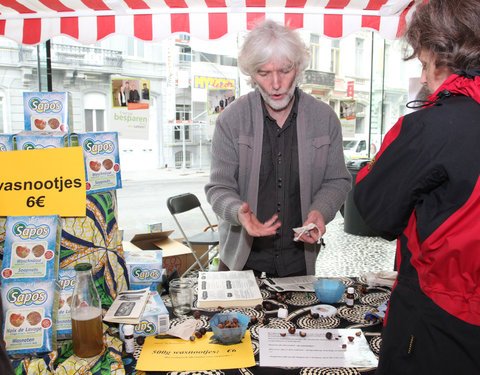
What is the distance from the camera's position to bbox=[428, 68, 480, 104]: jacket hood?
2.48 ft

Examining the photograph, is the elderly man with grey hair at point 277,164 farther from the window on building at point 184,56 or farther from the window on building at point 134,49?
the window on building at point 184,56

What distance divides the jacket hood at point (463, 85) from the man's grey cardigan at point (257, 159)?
35.6 inches

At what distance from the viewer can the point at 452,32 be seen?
2.69 feet

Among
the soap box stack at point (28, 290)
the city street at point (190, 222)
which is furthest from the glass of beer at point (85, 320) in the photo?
the city street at point (190, 222)

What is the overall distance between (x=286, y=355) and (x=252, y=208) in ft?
2.57

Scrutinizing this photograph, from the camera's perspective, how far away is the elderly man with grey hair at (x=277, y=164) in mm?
1694

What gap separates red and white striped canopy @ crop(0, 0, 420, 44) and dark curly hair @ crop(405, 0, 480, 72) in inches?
73.3

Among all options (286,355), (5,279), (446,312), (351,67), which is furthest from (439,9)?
(351,67)

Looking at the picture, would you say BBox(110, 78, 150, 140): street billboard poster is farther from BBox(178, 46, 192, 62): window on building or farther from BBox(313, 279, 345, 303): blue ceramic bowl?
BBox(178, 46, 192, 62): window on building

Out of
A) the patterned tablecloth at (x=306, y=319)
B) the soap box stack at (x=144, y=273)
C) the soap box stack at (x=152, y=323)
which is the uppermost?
the soap box stack at (x=144, y=273)

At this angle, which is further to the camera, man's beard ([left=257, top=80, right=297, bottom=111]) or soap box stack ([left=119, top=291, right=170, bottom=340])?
man's beard ([left=257, top=80, right=297, bottom=111])

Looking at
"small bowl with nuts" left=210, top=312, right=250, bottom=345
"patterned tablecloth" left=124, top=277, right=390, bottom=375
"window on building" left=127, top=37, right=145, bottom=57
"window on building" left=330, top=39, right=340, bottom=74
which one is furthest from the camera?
"window on building" left=330, top=39, right=340, bottom=74

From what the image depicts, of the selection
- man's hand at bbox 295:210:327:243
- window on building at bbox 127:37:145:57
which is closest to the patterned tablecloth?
man's hand at bbox 295:210:327:243

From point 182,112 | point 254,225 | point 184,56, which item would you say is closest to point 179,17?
point 254,225
